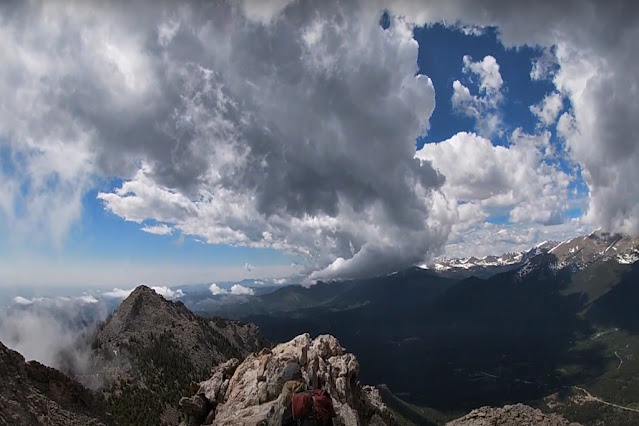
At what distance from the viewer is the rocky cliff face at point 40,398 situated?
92.5 feet

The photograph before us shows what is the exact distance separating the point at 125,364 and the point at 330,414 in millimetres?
173607

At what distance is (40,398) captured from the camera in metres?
32.9

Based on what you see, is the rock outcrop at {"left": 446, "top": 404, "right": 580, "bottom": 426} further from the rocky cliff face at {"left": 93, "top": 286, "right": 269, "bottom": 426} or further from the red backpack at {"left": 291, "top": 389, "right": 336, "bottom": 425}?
the rocky cliff face at {"left": 93, "top": 286, "right": 269, "bottom": 426}

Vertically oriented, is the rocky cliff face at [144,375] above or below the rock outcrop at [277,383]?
A: below

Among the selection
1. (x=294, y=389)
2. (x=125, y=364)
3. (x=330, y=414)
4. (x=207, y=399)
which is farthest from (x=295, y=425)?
(x=125, y=364)

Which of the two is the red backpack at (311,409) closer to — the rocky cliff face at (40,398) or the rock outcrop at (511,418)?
the rocky cliff face at (40,398)

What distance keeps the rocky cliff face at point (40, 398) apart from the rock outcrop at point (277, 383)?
14542 mm

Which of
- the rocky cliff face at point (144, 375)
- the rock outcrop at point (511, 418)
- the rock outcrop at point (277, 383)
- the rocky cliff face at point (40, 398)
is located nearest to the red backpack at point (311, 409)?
the rocky cliff face at point (40, 398)

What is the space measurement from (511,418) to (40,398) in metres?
53.1

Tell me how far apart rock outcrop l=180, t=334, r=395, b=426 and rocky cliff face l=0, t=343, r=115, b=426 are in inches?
573

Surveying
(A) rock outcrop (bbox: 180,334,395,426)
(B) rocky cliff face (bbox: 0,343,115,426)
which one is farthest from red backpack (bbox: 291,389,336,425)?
(A) rock outcrop (bbox: 180,334,395,426)

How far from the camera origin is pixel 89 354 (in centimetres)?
18475

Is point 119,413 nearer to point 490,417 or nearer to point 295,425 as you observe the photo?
point 490,417

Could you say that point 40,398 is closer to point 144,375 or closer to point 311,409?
point 311,409
